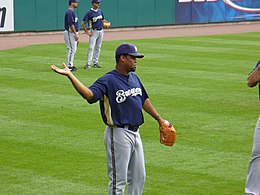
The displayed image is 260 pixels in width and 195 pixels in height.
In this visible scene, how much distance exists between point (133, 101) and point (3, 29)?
23.1m

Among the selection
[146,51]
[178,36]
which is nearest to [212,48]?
[146,51]

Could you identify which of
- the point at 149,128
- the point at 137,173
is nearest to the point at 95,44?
the point at 149,128

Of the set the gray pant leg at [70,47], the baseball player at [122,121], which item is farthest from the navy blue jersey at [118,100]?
the gray pant leg at [70,47]

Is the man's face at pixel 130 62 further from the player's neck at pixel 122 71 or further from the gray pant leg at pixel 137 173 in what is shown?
the gray pant leg at pixel 137 173

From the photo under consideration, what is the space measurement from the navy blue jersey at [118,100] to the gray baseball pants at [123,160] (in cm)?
11

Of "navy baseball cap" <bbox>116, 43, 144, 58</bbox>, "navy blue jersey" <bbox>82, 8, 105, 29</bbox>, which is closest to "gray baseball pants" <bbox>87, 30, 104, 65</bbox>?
"navy blue jersey" <bbox>82, 8, 105, 29</bbox>

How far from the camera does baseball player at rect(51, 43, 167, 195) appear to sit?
766 cm

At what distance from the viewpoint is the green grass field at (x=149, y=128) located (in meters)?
9.67

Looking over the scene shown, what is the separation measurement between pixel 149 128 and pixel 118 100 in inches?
206

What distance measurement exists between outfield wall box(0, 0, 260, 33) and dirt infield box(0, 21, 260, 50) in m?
0.24

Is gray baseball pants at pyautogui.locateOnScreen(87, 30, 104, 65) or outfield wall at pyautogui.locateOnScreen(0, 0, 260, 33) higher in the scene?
gray baseball pants at pyautogui.locateOnScreen(87, 30, 104, 65)

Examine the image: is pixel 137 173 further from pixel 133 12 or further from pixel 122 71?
pixel 133 12

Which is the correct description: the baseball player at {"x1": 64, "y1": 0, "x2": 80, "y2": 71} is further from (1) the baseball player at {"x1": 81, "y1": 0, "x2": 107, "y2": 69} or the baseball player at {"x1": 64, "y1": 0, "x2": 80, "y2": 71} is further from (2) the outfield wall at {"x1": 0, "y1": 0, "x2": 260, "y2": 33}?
(2) the outfield wall at {"x1": 0, "y1": 0, "x2": 260, "y2": 33}

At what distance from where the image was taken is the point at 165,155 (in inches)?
433
